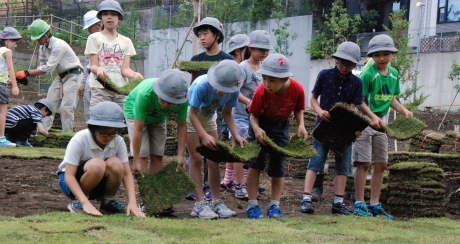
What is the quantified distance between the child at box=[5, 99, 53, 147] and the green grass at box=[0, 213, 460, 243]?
17.2ft

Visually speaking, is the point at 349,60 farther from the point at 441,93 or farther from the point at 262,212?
the point at 441,93

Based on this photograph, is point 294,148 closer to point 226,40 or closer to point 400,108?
point 400,108

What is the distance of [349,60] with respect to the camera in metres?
5.33

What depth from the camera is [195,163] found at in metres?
5.10

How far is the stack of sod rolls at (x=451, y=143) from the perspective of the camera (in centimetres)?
930

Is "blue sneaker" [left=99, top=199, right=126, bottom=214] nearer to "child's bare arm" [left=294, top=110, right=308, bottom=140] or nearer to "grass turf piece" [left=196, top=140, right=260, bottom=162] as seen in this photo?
"grass turf piece" [left=196, top=140, right=260, bottom=162]

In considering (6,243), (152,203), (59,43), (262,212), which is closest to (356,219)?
(262,212)

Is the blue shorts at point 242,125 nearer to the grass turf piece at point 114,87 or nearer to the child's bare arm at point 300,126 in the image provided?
the child's bare arm at point 300,126

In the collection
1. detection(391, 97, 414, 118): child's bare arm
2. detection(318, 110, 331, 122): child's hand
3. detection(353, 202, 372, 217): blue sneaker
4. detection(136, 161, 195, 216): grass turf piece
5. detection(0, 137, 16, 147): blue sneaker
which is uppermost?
detection(391, 97, 414, 118): child's bare arm

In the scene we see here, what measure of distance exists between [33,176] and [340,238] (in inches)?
139

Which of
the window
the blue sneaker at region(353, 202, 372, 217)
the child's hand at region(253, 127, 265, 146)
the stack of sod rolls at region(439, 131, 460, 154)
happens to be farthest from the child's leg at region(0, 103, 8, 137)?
the window

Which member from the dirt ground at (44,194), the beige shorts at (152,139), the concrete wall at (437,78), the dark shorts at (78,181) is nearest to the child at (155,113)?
the beige shorts at (152,139)

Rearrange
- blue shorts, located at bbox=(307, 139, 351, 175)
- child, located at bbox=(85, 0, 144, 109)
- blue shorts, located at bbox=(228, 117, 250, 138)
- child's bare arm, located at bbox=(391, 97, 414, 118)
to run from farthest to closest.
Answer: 1. child, located at bbox=(85, 0, 144, 109)
2. blue shorts, located at bbox=(228, 117, 250, 138)
3. child's bare arm, located at bbox=(391, 97, 414, 118)
4. blue shorts, located at bbox=(307, 139, 351, 175)

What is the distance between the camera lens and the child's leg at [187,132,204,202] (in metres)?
5.01
